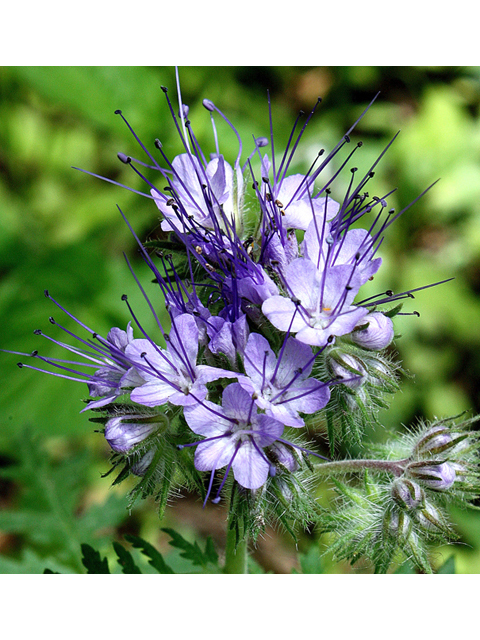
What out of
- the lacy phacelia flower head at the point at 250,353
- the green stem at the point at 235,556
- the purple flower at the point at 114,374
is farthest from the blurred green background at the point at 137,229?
the lacy phacelia flower head at the point at 250,353

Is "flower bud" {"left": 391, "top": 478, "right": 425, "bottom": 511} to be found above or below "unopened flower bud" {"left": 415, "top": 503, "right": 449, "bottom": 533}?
above


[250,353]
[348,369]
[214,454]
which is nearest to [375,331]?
[348,369]

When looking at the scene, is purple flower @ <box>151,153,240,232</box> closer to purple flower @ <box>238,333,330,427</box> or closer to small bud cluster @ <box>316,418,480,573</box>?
purple flower @ <box>238,333,330,427</box>

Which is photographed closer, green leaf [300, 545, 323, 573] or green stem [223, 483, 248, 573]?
green stem [223, 483, 248, 573]

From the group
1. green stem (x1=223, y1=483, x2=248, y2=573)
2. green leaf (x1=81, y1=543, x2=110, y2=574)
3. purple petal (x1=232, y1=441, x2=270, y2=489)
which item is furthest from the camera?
green leaf (x1=81, y1=543, x2=110, y2=574)

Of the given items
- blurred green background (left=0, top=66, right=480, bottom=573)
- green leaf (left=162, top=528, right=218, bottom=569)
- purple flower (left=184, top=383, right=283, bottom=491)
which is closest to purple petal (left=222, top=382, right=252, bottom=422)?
purple flower (left=184, top=383, right=283, bottom=491)

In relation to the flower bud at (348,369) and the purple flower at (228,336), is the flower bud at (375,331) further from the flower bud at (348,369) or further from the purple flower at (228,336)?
the purple flower at (228,336)

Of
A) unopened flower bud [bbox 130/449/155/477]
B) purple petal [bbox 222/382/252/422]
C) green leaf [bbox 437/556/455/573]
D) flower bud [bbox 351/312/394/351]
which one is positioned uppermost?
flower bud [bbox 351/312/394/351]

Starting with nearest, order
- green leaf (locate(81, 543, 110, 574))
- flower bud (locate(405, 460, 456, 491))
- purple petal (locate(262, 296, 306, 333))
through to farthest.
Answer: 1. purple petal (locate(262, 296, 306, 333))
2. flower bud (locate(405, 460, 456, 491))
3. green leaf (locate(81, 543, 110, 574))
